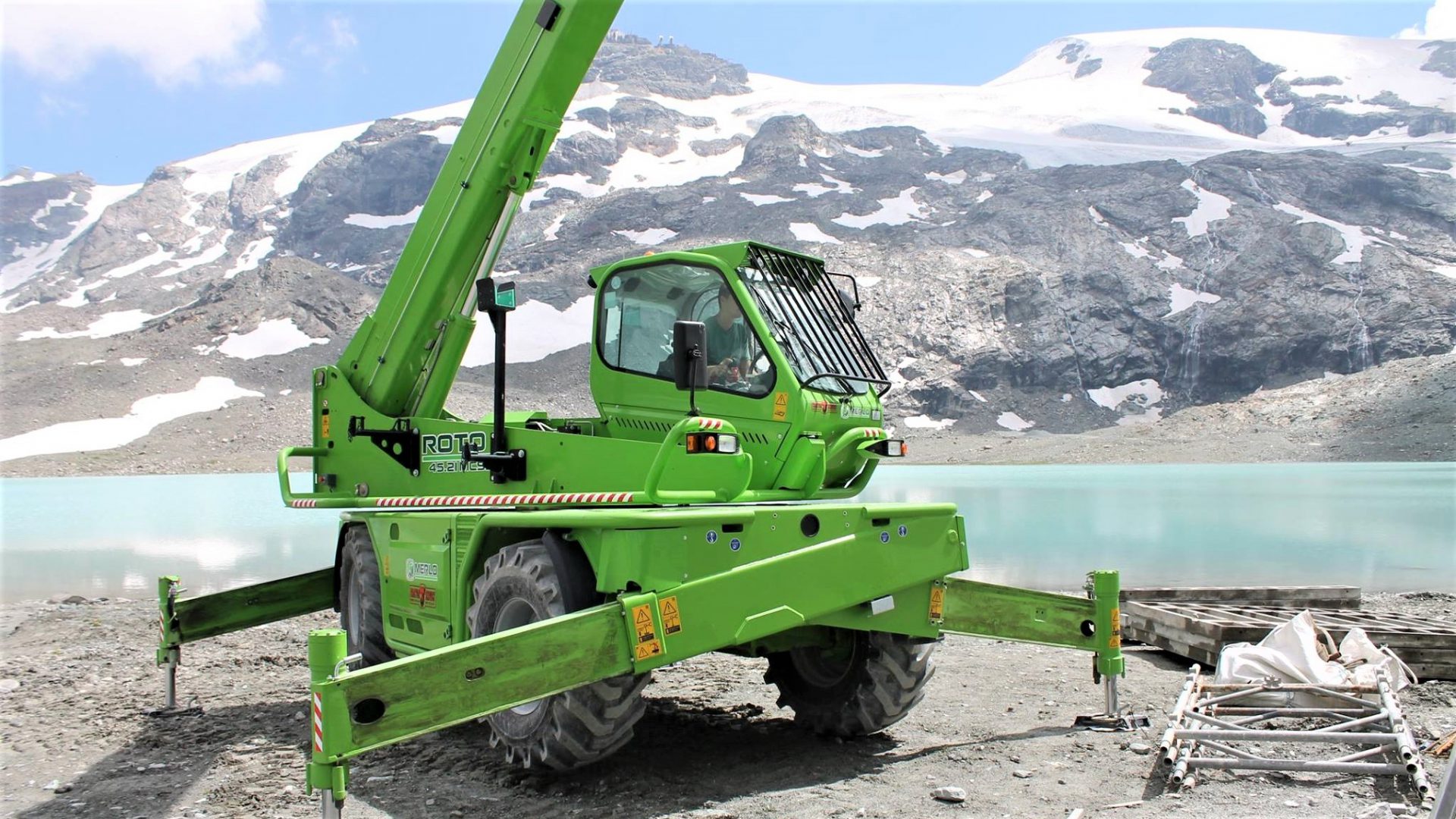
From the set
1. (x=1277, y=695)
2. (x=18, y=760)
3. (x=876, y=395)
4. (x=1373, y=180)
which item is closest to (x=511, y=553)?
(x=876, y=395)

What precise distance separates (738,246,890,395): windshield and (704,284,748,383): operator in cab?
16 centimetres

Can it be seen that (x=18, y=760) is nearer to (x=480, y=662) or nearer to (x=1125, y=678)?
(x=480, y=662)

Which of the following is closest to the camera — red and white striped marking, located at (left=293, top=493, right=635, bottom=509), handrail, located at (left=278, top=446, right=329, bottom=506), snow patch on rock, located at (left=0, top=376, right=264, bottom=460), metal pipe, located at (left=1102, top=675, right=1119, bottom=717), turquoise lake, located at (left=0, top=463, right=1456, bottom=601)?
red and white striped marking, located at (left=293, top=493, right=635, bottom=509)

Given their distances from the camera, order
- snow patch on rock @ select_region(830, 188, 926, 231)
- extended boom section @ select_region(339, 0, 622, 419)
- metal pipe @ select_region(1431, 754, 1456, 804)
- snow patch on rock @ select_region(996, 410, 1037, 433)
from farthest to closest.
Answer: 1. snow patch on rock @ select_region(830, 188, 926, 231)
2. snow patch on rock @ select_region(996, 410, 1037, 433)
3. extended boom section @ select_region(339, 0, 622, 419)
4. metal pipe @ select_region(1431, 754, 1456, 804)

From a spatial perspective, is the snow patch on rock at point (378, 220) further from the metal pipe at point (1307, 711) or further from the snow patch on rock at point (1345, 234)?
the metal pipe at point (1307, 711)

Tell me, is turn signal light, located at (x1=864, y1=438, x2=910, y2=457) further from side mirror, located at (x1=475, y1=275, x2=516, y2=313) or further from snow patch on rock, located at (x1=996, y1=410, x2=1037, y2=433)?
snow patch on rock, located at (x1=996, y1=410, x2=1037, y2=433)

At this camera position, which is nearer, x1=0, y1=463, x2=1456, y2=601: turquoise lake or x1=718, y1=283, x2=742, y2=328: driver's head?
x1=718, y1=283, x2=742, y2=328: driver's head

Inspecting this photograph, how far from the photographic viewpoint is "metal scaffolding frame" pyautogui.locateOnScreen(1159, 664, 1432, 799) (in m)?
6.22

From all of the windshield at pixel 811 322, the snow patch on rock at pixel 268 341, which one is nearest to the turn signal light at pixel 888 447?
the windshield at pixel 811 322

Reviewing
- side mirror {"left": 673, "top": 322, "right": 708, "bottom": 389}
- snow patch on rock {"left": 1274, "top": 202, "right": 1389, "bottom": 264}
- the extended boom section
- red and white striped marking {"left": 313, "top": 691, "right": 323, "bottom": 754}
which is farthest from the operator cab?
snow patch on rock {"left": 1274, "top": 202, "right": 1389, "bottom": 264}

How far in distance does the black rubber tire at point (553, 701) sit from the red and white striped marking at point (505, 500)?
1.32 feet

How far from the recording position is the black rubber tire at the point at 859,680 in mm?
7398

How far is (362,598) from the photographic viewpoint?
895 cm

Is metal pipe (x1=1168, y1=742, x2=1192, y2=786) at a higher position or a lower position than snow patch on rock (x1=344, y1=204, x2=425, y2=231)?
lower
